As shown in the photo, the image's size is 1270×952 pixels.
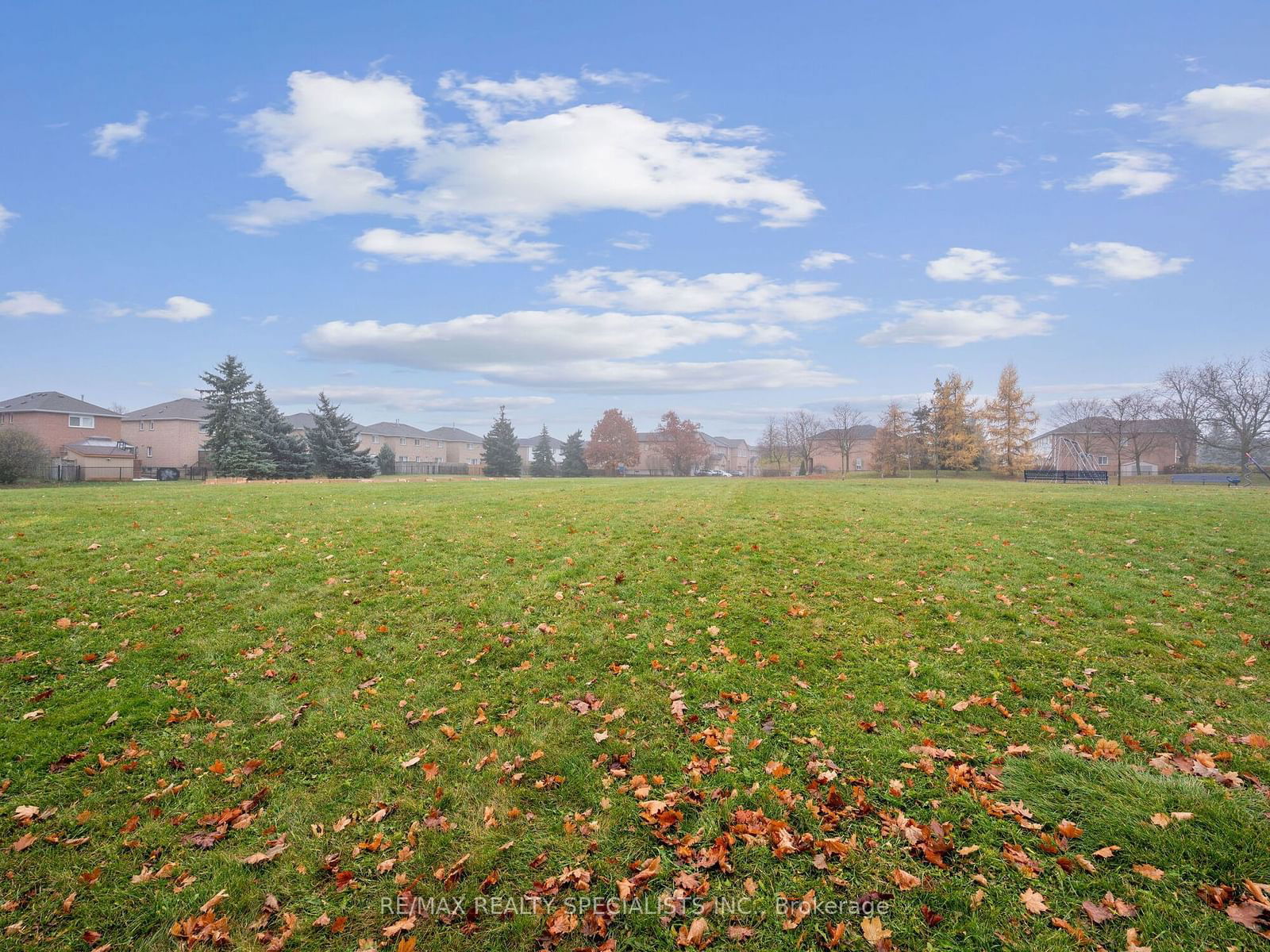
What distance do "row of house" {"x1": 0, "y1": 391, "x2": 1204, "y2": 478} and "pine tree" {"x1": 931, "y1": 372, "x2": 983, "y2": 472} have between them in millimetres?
4946

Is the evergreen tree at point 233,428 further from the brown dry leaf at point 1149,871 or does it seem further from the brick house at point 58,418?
the brown dry leaf at point 1149,871

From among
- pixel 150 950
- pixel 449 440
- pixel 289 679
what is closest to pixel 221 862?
pixel 150 950

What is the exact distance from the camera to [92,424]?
55.7 meters

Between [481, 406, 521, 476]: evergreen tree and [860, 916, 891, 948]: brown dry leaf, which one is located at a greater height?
[481, 406, 521, 476]: evergreen tree

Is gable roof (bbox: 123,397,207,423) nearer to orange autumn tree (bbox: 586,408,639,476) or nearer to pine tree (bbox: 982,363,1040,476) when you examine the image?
orange autumn tree (bbox: 586,408,639,476)

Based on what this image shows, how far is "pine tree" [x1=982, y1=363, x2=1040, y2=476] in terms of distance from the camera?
52.2 metres

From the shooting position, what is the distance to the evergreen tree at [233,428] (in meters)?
42.0

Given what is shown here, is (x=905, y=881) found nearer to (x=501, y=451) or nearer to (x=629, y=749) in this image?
(x=629, y=749)

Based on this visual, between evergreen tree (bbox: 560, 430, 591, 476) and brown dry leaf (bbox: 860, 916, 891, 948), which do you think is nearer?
brown dry leaf (bbox: 860, 916, 891, 948)

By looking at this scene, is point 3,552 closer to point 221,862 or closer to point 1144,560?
point 221,862

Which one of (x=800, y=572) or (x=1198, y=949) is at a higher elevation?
(x=800, y=572)

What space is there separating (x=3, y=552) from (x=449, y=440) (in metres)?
92.9

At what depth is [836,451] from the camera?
311 ft

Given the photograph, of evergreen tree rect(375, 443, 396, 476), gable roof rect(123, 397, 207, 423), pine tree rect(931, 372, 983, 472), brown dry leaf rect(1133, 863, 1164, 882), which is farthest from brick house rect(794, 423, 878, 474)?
brown dry leaf rect(1133, 863, 1164, 882)
